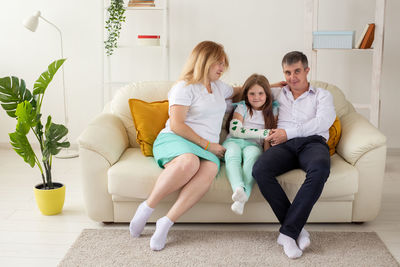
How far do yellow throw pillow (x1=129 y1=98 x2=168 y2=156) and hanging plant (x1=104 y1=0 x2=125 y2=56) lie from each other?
4.31ft

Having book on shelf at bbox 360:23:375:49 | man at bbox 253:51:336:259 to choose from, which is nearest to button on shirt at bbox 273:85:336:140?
man at bbox 253:51:336:259

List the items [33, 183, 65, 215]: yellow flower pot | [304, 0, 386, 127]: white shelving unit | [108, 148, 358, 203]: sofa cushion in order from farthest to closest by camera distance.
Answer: [304, 0, 386, 127]: white shelving unit
[33, 183, 65, 215]: yellow flower pot
[108, 148, 358, 203]: sofa cushion

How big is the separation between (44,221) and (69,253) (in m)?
0.51

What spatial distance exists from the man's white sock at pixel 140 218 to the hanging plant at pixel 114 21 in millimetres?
1954

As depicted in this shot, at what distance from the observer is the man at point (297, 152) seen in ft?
7.41

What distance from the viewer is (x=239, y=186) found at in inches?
90.5

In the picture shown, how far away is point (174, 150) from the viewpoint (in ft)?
8.11

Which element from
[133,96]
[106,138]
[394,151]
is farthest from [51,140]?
[394,151]

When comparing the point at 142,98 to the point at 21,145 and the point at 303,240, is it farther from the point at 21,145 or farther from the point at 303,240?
the point at 303,240

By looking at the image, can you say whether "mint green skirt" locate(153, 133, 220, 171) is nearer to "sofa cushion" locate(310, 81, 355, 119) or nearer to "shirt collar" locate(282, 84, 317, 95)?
"shirt collar" locate(282, 84, 317, 95)

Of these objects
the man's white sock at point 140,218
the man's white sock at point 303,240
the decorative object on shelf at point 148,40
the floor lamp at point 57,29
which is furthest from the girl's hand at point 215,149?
the floor lamp at point 57,29

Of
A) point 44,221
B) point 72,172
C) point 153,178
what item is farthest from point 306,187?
point 72,172

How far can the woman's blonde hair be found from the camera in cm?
258

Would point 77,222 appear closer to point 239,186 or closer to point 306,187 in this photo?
point 239,186
